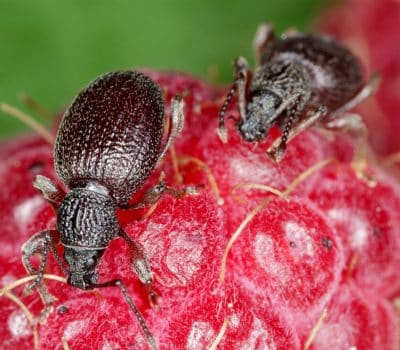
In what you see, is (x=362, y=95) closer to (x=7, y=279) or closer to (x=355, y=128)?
(x=355, y=128)

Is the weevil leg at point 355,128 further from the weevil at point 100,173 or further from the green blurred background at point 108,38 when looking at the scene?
the green blurred background at point 108,38

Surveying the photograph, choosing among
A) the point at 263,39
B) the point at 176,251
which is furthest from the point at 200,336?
the point at 263,39

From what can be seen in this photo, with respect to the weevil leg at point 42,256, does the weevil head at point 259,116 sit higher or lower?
higher

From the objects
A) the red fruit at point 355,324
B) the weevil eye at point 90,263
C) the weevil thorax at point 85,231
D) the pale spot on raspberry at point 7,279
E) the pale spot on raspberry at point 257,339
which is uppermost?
the weevil thorax at point 85,231

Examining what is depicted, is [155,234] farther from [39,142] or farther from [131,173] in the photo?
[39,142]

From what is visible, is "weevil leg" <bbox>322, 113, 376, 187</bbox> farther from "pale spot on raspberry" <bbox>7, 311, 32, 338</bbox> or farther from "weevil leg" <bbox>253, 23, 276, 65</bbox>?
"pale spot on raspberry" <bbox>7, 311, 32, 338</bbox>

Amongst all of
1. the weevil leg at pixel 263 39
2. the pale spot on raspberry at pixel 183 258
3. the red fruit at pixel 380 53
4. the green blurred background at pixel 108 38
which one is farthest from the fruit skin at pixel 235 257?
the green blurred background at pixel 108 38
